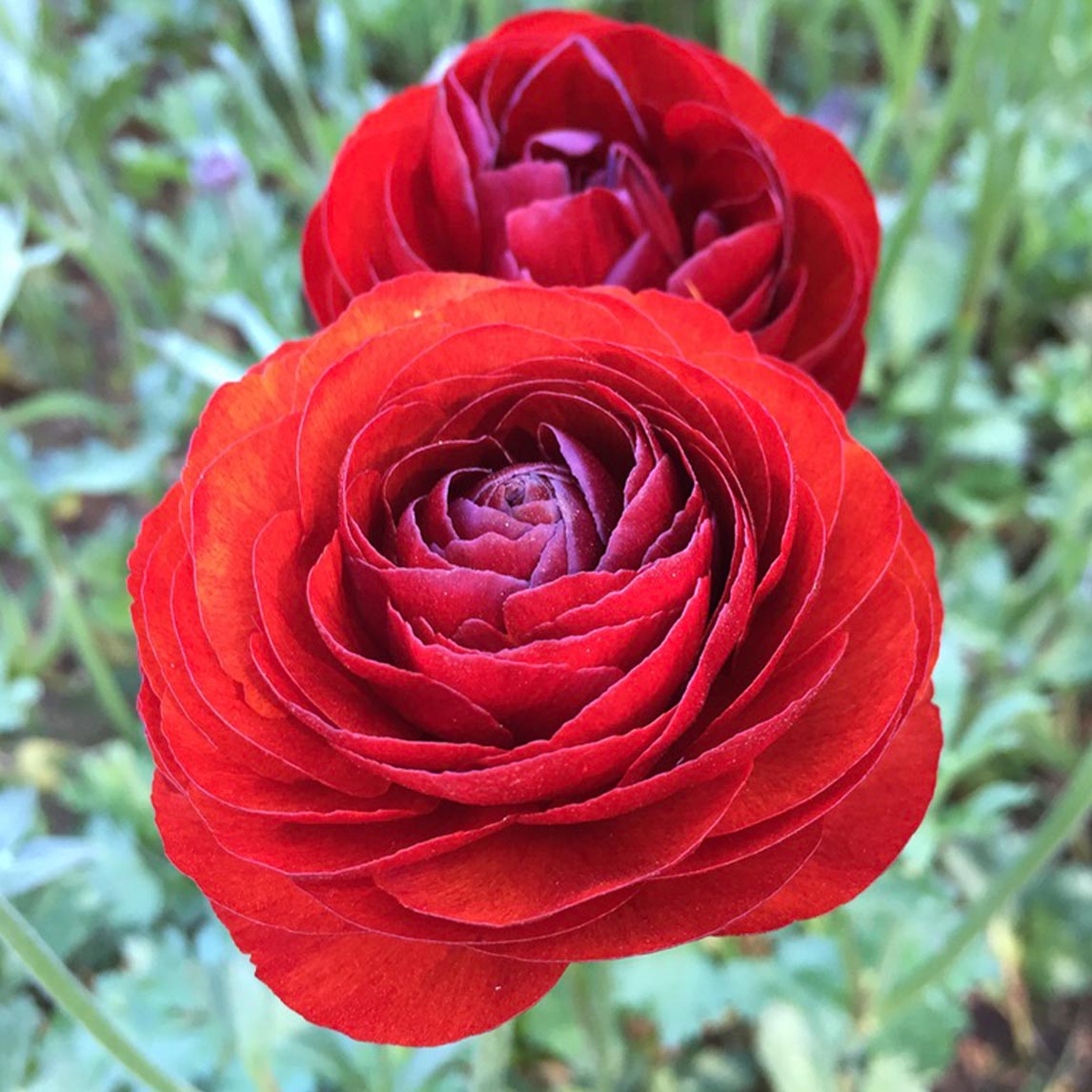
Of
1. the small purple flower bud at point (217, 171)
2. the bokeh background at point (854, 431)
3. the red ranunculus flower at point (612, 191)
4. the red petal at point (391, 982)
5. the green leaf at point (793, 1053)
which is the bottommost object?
the green leaf at point (793, 1053)

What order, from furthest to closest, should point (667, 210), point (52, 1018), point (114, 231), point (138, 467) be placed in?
1. point (114, 231)
2. point (138, 467)
3. point (52, 1018)
4. point (667, 210)

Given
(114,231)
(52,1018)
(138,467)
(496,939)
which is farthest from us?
(114,231)

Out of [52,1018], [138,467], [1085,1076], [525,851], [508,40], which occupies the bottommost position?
[1085,1076]

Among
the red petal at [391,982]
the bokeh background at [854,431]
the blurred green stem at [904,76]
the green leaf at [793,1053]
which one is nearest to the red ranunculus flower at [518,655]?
the red petal at [391,982]

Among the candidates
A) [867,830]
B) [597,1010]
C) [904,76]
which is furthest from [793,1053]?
[904,76]

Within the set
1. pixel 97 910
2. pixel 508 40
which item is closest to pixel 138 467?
pixel 97 910

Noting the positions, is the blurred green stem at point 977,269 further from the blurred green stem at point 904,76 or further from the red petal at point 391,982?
the red petal at point 391,982

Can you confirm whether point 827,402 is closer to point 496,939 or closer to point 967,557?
point 496,939
